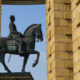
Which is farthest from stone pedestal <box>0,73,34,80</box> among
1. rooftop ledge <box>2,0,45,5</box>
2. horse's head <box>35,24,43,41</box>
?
rooftop ledge <box>2,0,45,5</box>

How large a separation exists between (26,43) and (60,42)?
2.72 m

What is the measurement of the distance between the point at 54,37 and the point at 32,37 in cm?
253

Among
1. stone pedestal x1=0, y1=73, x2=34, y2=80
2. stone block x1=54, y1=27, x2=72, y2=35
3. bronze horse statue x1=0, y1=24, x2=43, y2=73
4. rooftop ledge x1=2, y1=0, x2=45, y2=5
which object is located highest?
rooftop ledge x1=2, y1=0, x2=45, y2=5

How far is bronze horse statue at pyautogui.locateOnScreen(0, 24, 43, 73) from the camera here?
18.3 m

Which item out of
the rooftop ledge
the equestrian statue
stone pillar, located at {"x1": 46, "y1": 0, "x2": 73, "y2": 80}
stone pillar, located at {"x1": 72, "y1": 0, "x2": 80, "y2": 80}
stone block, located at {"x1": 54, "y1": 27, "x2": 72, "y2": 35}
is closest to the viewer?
stone pillar, located at {"x1": 72, "y1": 0, "x2": 80, "y2": 80}

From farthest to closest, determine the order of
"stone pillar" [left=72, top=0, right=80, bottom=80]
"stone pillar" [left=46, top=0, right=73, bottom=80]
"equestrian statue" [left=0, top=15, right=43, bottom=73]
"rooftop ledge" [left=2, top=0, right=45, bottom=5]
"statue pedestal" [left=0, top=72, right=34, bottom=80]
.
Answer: "rooftop ledge" [left=2, top=0, right=45, bottom=5] < "equestrian statue" [left=0, top=15, right=43, bottom=73] < "statue pedestal" [left=0, top=72, right=34, bottom=80] < "stone pillar" [left=46, top=0, right=73, bottom=80] < "stone pillar" [left=72, top=0, right=80, bottom=80]

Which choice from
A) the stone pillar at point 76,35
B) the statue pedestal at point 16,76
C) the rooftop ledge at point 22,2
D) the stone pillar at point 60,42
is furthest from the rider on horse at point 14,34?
the rooftop ledge at point 22,2

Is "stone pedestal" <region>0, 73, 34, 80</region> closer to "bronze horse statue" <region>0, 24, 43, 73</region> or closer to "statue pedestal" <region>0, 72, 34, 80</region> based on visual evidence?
"statue pedestal" <region>0, 72, 34, 80</region>

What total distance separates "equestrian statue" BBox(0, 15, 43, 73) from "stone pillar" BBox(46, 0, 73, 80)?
1626 mm

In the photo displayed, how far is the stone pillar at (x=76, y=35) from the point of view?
14148 mm

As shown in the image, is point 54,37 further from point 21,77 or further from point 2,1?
point 2,1

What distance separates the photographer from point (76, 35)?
14586 millimetres

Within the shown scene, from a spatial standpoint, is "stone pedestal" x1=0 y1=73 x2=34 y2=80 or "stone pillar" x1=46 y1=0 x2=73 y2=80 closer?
"stone pillar" x1=46 y1=0 x2=73 y2=80

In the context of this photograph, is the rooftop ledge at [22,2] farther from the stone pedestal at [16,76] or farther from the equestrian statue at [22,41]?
the stone pedestal at [16,76]
